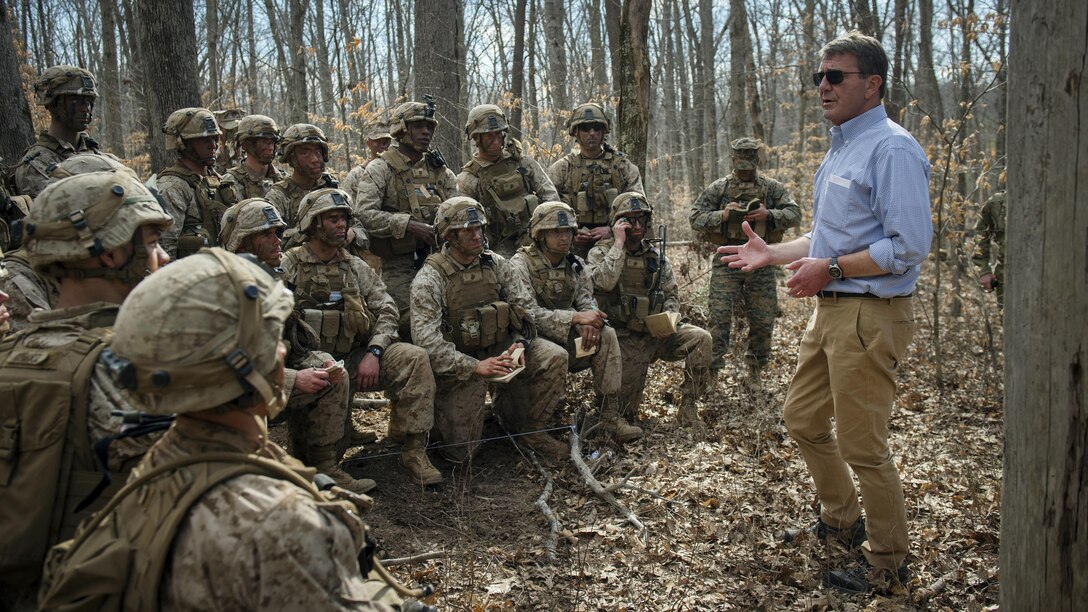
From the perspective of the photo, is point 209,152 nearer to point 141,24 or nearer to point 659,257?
point 141,24

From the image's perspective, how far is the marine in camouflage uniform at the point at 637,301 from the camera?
22.7 ft

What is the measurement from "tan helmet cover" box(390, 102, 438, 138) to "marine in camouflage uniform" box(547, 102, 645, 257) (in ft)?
5.37

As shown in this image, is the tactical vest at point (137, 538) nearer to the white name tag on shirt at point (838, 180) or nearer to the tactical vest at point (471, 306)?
the white name tag on shirt at point (838, 180)

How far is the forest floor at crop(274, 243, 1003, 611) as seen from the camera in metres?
4.00

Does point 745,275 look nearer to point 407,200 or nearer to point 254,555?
point 407,200

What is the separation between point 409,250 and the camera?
6719 millimetres

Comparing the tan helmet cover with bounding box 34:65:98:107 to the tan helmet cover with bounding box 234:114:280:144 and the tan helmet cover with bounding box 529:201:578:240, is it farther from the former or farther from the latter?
the tan helmet cover with bounding box 529:201:578:240

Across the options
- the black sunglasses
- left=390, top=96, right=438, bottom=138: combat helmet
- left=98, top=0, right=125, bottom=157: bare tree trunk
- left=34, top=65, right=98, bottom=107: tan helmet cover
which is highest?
left=98, top=0, right=125, bottom=157: bare tree trunk

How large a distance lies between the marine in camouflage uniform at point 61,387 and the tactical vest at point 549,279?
13.7 feet

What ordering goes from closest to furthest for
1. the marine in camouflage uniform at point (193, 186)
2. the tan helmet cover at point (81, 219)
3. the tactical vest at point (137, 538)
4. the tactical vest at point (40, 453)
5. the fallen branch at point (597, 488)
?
1. the tactical vest at point (137, 538)
2. the tactical vest at point (40, 453)
3. the tan helmet cover at point (81, 219)
4. the fallen branch at point (597, 488)
5. the marine in camouflage uniform at point (193, 186)

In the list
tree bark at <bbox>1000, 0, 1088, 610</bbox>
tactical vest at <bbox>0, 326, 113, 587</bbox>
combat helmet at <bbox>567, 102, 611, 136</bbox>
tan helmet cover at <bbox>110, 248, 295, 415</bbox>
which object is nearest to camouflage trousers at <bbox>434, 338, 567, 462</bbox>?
combat helmet at <bbox>567, 102, 611, 136</bbox>

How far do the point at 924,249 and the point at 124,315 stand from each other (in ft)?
10.3

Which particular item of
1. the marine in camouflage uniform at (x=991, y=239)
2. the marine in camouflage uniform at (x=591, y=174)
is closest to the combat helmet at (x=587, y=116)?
the marine in camouflage uniform at (x=591, y=174)

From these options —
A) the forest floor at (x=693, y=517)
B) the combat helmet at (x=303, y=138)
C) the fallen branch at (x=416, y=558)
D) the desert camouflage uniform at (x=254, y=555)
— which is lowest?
the forest floor at (x=693, y=517)
